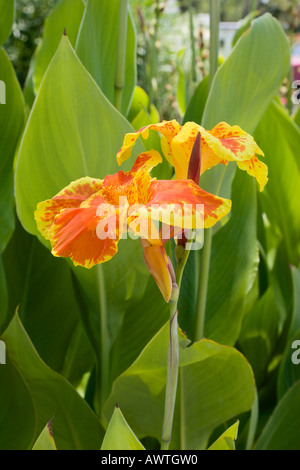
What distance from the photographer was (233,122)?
2.18 ft

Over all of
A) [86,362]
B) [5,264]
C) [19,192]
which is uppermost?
[19,192]

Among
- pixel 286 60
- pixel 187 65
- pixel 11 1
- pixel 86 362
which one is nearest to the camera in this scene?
pixel 286 60

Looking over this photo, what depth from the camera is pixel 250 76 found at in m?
0.66

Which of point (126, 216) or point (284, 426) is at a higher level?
point (126, 216)

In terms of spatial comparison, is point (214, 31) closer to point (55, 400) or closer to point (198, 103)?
point (198, 103)

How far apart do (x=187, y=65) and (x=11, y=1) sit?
2.37 feet

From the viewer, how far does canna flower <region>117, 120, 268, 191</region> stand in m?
0.43

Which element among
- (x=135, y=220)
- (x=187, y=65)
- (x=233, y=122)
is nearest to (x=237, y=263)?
(x=233, y=122)

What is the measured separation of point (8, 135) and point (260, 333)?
52cm

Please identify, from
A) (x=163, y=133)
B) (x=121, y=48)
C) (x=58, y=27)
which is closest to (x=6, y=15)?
(x=58, y=27)

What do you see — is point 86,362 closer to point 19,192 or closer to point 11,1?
point 19,192

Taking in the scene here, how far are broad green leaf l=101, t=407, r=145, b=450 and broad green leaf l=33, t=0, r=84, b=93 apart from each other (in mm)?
590

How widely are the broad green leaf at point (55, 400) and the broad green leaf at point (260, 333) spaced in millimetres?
323

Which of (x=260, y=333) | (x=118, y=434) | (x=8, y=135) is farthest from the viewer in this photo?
(x=260, y=333)
